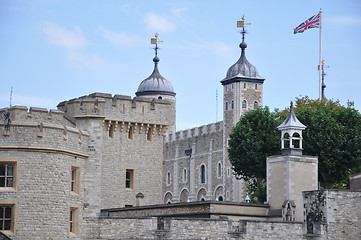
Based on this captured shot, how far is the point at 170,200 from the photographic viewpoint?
106m

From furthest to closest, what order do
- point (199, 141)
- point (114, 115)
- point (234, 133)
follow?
point (199, 141)
point (234, 133)
point (114, 115)

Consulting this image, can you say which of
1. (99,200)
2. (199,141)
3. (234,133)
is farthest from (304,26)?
(99,200)

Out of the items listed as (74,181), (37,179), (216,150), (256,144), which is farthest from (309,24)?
(37,179)

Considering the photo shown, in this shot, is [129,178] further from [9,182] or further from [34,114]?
[9,182]

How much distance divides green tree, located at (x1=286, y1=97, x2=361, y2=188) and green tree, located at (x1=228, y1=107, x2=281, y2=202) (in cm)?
267

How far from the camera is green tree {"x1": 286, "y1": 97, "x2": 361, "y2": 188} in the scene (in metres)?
61.3

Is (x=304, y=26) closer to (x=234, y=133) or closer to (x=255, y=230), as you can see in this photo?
(x=234, y=133)

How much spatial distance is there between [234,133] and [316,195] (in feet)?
81.4

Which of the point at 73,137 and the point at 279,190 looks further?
the point at 279,190

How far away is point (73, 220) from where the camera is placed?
4225 cm

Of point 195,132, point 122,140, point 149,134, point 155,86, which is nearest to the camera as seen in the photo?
point 122,140

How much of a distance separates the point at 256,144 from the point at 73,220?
2456cm

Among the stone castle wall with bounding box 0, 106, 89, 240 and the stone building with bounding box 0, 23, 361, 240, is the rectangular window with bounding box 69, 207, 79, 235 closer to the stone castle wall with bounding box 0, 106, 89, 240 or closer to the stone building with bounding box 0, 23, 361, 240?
the stone building with bounding box 0, 23, 361, 240

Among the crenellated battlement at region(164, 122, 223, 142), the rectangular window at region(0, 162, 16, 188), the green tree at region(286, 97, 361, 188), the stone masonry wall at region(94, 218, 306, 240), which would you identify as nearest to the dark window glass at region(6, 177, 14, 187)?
the rectangular window at region(0, 162, 16, 188)
